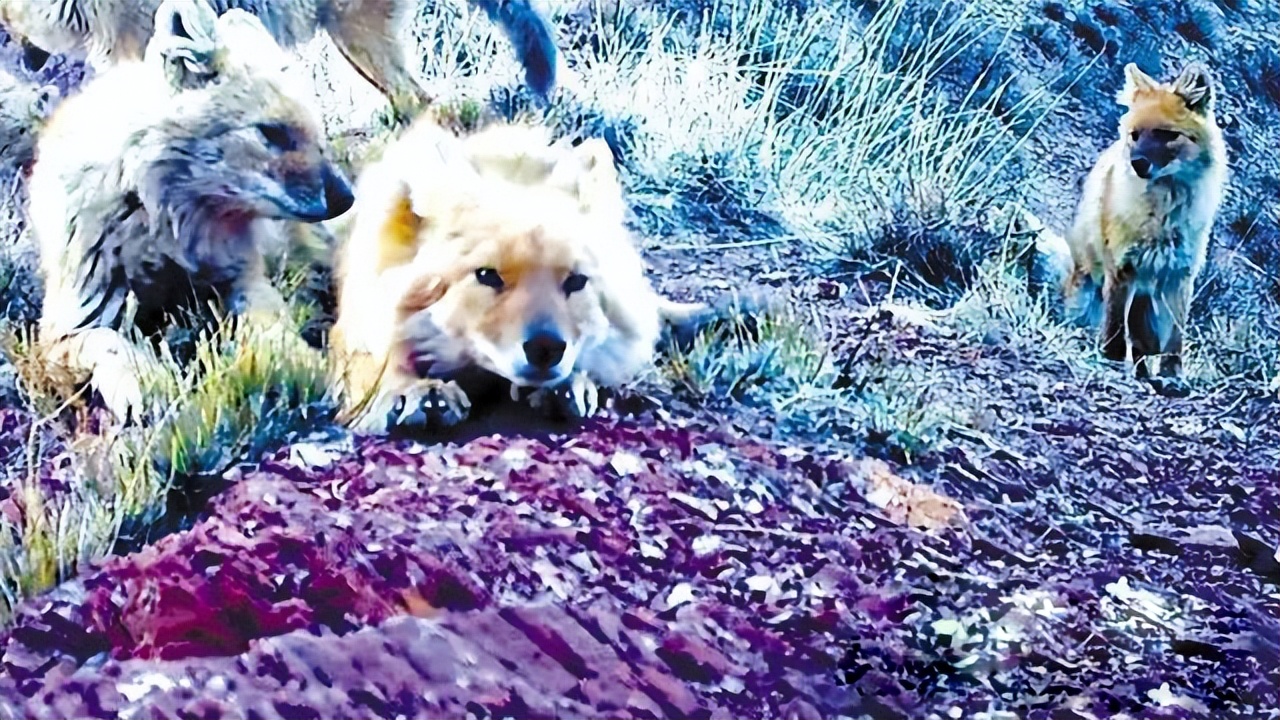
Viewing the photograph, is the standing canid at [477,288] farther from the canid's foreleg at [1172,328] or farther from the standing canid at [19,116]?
the canid's foreleg at [1172,328]

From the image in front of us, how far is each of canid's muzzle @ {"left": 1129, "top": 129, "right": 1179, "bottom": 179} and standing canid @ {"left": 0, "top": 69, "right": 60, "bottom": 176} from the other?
1562 millimetres

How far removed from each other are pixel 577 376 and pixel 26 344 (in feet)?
2.23

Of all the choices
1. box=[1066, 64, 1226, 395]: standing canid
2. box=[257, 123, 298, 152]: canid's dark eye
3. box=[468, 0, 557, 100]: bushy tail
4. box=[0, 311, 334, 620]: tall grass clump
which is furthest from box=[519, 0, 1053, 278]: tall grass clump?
box=[0, 311, 334, 620]: tall grass clump

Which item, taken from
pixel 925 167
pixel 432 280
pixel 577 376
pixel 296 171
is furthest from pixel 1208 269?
pixel 296 171

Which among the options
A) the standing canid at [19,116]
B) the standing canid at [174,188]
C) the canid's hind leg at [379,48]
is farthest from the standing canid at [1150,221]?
the standing canid at [19,116]

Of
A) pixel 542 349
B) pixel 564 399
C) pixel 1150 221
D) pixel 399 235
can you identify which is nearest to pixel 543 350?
pixel 542 349

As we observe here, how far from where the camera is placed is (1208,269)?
2.13 m

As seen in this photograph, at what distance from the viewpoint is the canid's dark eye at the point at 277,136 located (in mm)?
1714

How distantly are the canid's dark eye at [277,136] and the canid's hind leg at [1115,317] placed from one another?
3.98 ft

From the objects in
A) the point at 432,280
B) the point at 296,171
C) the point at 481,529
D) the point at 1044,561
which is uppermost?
the point at 296,171

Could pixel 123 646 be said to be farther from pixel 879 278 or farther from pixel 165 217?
pixel 879 278

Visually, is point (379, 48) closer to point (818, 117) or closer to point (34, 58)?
point (34, 58)

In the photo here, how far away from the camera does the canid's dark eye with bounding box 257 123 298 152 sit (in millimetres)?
1714

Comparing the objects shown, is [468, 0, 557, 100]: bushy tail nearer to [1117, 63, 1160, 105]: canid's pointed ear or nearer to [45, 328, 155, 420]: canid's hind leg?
[45, 328, 155, 420]: canid's hind leg
